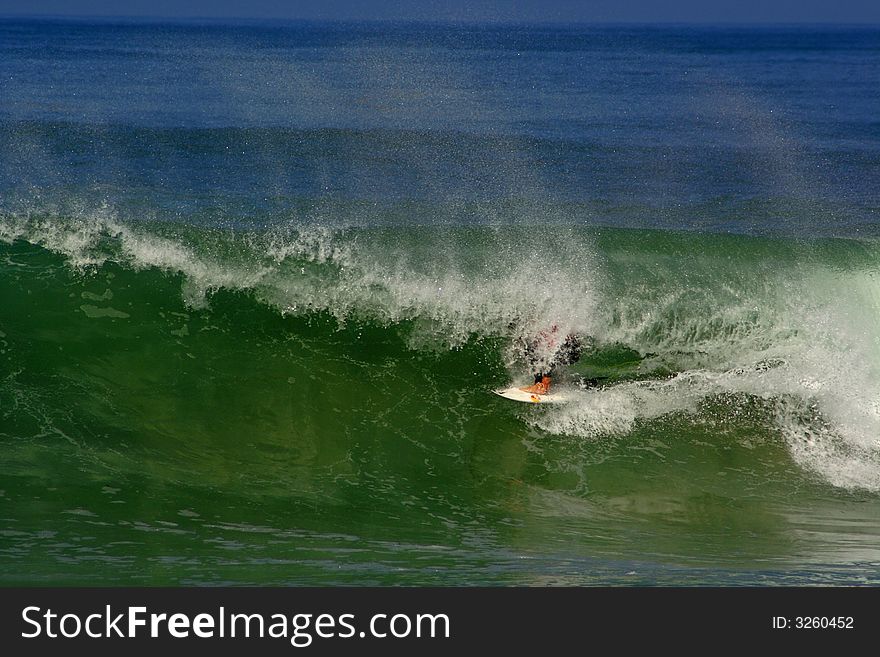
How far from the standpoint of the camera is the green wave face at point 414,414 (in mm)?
7520

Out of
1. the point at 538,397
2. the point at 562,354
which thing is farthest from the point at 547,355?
the point at 538,397

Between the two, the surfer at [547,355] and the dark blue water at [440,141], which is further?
the dark blue water at [440,141]

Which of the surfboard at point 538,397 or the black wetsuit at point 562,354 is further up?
the black wetsuit at point 562,354

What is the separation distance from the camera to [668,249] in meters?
14.4

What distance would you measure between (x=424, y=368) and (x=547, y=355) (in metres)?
1.26

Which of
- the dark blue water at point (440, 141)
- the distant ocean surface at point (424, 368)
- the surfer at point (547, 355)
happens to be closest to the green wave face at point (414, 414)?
the distant ocean surface at point (424, 368)

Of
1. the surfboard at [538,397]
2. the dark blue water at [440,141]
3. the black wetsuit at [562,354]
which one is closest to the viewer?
the surfboard at [538,397]

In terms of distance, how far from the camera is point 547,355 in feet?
33.7

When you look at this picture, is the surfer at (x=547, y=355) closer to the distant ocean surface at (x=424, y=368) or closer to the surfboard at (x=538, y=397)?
the surfboard at (x=538, y=397)

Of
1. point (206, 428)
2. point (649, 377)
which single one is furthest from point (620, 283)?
point (206, 428)

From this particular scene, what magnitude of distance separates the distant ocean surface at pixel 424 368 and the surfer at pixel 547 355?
152 millimetres

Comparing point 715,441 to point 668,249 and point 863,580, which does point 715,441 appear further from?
point 668,249

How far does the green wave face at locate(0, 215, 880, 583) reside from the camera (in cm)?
752

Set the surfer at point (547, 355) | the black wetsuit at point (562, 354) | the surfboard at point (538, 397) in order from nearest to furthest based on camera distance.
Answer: the surfboard at point (538, 397) → the surfer at point (547, 355) → the black wetsuit at point (562, 354)
